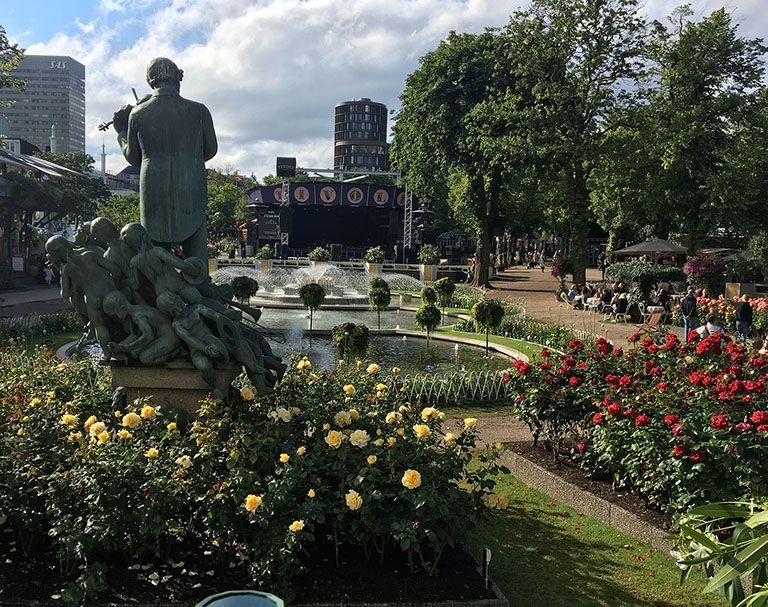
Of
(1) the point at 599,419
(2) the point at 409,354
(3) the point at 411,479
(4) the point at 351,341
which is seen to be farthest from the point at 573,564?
(2) the point at 409,354

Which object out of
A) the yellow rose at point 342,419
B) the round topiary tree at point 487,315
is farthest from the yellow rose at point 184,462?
the round topiary tree at point 487,315

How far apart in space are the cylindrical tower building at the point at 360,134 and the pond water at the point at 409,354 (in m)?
141

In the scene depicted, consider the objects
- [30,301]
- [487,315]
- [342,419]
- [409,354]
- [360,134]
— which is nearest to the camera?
[342,419]

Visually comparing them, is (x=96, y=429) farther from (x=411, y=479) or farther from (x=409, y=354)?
(x=409, y=354)

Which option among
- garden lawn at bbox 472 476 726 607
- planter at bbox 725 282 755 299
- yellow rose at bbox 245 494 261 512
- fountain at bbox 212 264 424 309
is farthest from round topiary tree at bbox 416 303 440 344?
planter at bbox 725 282 755 299

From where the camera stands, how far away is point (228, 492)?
452 cm

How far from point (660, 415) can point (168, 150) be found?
6.22 metres

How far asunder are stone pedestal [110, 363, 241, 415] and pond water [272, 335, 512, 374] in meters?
6.94

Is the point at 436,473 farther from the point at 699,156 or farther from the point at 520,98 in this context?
the point at 699,156

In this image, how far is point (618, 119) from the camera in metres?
30.0

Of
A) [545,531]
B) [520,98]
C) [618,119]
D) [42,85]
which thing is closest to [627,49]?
[618,119]

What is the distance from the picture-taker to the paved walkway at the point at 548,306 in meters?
20.9

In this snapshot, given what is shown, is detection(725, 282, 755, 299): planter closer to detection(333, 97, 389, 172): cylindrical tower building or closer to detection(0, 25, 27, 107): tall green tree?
detection(0, 25, 27, 107): tall green tree

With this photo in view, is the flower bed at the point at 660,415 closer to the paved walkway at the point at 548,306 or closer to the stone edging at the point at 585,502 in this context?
the stone edging at the point at 585,502
